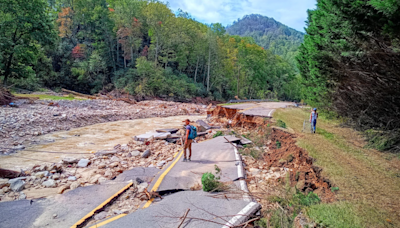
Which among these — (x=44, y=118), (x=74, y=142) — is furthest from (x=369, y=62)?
(x=44, y=118)

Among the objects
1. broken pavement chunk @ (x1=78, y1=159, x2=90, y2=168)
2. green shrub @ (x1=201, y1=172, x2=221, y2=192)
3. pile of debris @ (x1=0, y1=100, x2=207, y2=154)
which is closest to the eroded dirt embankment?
green shrub @ (x1=201, y1=172, x2=221, y2=192)

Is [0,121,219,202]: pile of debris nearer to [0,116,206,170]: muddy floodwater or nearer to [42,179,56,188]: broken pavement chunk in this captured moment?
[42,179,56,188]: broken pavement chunk

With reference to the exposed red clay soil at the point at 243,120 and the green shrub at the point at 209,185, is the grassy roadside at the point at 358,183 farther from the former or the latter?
the exposed red clay soil at the point at 243,120

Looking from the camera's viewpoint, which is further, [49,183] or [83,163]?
[83,163]

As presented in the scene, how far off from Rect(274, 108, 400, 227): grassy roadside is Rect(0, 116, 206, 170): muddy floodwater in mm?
10289

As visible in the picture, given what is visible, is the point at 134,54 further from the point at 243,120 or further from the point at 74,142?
the point at 74,142

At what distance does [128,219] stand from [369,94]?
9.24 metres

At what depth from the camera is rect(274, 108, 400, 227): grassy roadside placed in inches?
166

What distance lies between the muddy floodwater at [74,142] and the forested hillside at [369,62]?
474 inches

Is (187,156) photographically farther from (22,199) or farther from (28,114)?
(28,114)

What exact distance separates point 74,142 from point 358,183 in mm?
14119

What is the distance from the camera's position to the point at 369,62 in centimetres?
787

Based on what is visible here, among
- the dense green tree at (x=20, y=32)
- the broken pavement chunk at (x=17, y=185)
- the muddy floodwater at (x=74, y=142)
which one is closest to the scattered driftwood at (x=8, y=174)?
the broken pavement chunk at (x=17, y=185)

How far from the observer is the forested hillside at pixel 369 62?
273 inches
